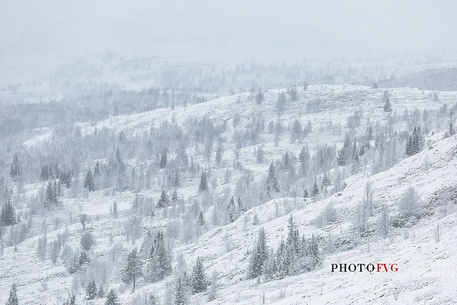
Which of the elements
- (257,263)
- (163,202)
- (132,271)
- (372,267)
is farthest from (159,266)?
(163,202)

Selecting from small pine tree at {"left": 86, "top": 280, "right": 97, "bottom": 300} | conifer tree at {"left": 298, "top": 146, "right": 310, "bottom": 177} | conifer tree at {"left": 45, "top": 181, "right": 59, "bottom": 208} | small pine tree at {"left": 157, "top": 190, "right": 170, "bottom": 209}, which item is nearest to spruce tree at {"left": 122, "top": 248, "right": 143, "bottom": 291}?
small pine tree at {"left": 86, "top": 280, "right": 97, "bottom": 300}

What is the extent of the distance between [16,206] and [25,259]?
51.1m

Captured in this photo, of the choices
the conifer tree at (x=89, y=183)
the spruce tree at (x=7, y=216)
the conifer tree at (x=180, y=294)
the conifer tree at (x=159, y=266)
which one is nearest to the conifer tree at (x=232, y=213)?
the conifer tree at (x=159, y=266)

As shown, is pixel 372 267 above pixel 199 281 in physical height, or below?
above

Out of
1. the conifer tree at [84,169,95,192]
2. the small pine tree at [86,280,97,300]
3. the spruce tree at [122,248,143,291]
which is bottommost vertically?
the conifer tree at [84,169,95,192]

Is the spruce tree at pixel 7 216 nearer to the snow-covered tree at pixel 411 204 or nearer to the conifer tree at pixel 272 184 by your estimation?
the conifer tree at pixel 272 184

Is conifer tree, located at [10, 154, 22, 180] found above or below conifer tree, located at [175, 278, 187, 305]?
below

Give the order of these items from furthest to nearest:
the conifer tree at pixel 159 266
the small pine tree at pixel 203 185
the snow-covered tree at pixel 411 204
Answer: the small pine tree at pixel 203 185, the conifer tree at pixel 159 266, the snow-covered tree at pixel 411 204

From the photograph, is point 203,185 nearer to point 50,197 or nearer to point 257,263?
point 50,197

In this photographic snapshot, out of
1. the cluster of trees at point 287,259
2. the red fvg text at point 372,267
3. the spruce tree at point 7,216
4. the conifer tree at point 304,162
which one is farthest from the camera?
the conifer tree at point 304,162

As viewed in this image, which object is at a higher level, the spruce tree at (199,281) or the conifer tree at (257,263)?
the conifer tree at (257,263)

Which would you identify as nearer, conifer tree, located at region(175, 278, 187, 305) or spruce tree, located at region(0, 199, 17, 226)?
conifer tree, located at region(175, 278, 187, 305)

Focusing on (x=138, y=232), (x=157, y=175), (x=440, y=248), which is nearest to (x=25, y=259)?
(x=138, y=232)

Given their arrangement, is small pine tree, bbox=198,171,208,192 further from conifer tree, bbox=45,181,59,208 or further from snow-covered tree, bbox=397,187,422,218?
snow-covered tree, bbox=397,187,422,218
